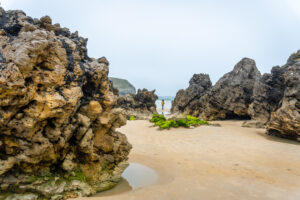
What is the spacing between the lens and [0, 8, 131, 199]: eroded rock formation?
3.15 meters

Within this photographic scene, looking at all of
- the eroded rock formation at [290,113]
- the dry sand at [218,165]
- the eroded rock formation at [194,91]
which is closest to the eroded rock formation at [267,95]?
the eroded rock formation at [290,113]

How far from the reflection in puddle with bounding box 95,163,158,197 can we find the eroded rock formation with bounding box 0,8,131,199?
212 millimetres

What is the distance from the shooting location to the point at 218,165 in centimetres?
597

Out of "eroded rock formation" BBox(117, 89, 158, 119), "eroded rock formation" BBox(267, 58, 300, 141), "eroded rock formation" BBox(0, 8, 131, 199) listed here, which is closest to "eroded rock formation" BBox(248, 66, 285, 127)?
"eroded rock formation" BBox(267, 58, 300, 141)

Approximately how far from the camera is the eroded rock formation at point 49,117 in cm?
315

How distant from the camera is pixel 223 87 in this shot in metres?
17.3

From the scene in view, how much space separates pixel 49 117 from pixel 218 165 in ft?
16.0

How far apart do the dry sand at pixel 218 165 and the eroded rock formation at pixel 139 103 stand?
15.1 metres

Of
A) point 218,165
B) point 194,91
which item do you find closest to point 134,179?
point 218,165

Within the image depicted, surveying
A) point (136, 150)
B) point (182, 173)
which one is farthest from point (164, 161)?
point (136, 150)

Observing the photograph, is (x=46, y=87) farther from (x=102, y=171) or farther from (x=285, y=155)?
(x=285, y=155)

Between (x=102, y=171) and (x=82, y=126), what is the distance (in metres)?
1.26

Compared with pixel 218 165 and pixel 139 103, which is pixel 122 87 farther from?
pixel 218 165

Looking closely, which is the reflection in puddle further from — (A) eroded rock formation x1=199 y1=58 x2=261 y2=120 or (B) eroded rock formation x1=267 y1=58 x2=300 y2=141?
(A) eroded rock formation x1=199 y1=58 x2=261 y2=120
